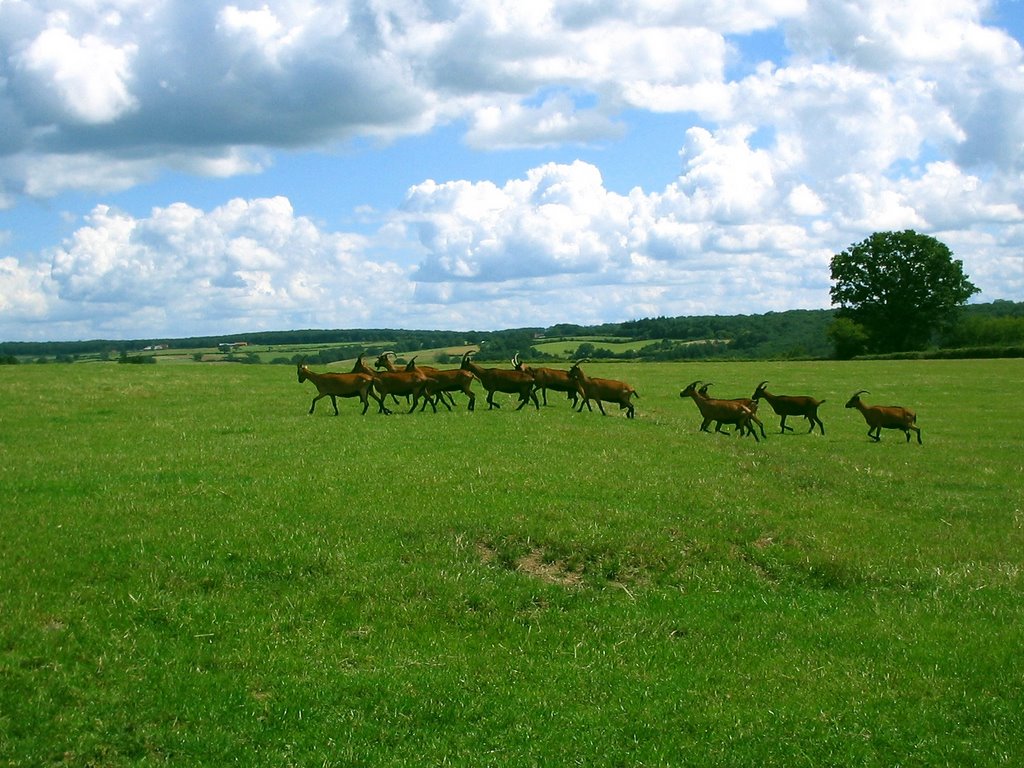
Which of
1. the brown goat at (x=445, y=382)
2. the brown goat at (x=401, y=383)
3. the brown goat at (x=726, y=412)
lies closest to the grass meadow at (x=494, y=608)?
the brown goat at (x=726, y=412)

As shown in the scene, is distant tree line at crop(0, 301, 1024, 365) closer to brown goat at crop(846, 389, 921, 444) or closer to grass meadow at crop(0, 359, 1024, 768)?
brown goat at crop(846, 389, 921, 444)

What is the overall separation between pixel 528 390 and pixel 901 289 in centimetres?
8418

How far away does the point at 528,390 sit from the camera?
2805 cm

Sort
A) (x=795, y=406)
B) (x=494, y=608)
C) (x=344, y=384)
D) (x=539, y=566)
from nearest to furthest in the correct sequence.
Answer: (x=494, y=608)
(x=539, y=566)
(x=344, y=384)
(x=795, y=406)

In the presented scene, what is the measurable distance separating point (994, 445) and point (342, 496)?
68.0 feet

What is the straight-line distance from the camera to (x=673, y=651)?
9.81m

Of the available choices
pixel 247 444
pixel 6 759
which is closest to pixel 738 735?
pixel 6 759

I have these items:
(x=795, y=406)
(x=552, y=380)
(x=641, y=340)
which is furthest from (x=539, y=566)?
Answer: (x=641, y=340)

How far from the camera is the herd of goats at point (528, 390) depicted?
26.2 metres

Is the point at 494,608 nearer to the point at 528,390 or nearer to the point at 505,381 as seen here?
the point at 505,381

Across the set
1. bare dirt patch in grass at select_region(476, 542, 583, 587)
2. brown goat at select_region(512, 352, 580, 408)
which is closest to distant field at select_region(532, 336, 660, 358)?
brown goat at select_region(512, 352, 580, 408)

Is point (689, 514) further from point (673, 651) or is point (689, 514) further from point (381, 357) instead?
point (381, 357)

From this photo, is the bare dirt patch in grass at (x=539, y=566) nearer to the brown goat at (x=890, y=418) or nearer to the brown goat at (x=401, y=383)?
the brown goat at (x=401, y=383)

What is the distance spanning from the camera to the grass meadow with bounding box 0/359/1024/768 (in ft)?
26.2
